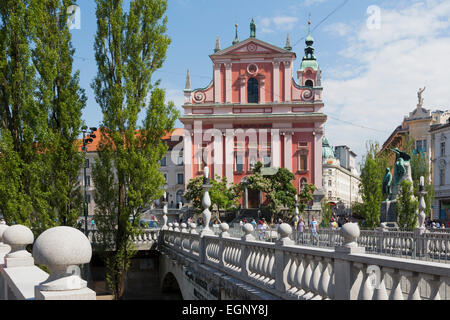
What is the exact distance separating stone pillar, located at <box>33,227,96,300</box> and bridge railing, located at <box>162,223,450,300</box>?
2.79 m

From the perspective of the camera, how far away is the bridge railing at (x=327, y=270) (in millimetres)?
4453

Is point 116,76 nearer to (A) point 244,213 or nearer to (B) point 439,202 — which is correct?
(A) point 244,213

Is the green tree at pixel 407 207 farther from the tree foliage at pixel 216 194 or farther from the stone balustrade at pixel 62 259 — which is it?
the tree foliage at pixel 216 194

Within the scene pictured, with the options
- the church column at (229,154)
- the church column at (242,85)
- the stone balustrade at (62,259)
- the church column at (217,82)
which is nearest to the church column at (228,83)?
the church column at (217,82)

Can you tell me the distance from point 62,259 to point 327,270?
12.4 feet

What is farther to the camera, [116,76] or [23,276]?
[116,76]

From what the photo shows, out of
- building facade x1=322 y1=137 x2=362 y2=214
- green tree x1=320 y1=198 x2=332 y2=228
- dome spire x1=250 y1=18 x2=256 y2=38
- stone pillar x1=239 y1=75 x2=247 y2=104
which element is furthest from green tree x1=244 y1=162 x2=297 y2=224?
building facade x1=322 y1=137 x2=362 y2=214

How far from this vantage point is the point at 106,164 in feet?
64.1

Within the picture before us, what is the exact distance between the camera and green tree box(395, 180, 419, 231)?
74.7 ft

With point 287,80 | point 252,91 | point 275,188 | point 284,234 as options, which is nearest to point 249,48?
point 252,91

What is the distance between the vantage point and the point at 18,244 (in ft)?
21.2

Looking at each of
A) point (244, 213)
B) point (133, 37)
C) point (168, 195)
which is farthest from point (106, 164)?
point (168, 195)

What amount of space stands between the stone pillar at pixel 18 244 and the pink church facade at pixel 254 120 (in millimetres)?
50269
